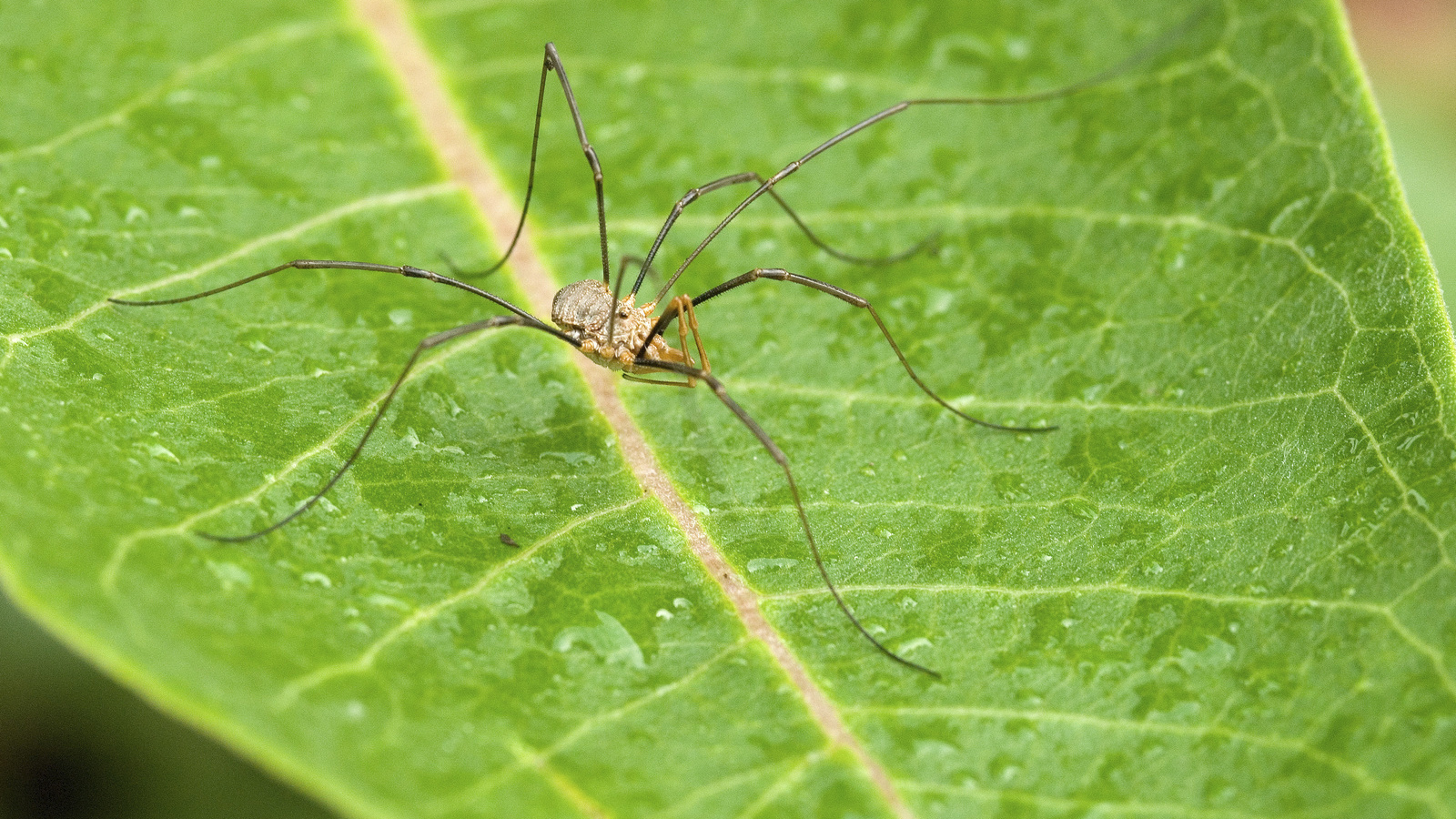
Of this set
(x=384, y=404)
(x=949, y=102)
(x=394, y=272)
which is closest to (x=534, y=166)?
(x=394, y=272)

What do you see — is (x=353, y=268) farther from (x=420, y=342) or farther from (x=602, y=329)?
(x=602, y=329)

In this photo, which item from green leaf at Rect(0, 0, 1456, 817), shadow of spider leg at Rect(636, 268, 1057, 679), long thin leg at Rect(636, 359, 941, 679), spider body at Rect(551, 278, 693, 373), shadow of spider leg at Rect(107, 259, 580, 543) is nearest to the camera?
green leaf at Rect(0, 0, 1456, 817)

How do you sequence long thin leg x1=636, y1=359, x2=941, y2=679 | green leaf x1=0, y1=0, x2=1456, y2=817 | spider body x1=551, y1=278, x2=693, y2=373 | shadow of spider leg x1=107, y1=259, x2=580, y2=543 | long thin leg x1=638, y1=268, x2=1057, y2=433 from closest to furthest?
green leaf x1=0, y1=0, x2=1456, y2=817, long thin leg x1=636, y1=359, x2=941, y2=679, shadow of spider leg x1=107, y1=259, x2=580, y2=543, long thin leg x1=638, y1=268, x2=1057, y2=433, spider body x1=551, y1=278, x2=693, y2=373

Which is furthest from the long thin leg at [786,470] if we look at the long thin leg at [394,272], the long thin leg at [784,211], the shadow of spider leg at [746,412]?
the long thin leg at [784,211]

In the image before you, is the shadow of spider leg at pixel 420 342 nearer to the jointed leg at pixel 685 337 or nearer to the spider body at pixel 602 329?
the spider body at pixel 602 329

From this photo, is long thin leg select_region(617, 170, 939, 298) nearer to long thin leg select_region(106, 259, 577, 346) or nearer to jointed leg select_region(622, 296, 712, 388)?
jointed leg select_region(622, 296, 712, 388)

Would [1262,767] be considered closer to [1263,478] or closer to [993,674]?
[993,674]

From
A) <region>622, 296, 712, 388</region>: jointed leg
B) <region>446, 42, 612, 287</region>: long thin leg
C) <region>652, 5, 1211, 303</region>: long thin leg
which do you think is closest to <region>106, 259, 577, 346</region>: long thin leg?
<region>446, 42, 612, 287</region>: long thin leg
